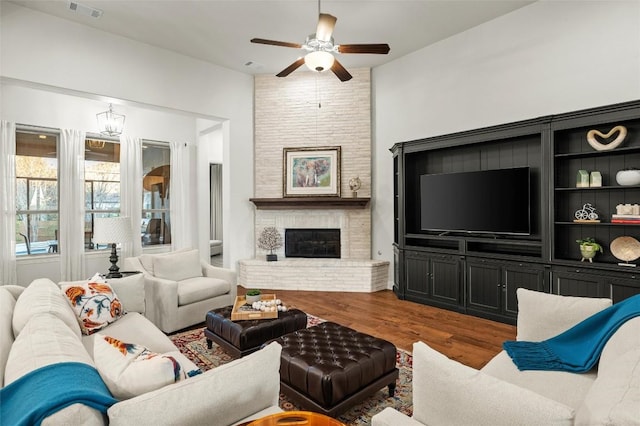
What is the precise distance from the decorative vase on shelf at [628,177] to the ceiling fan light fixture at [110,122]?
6.64 m

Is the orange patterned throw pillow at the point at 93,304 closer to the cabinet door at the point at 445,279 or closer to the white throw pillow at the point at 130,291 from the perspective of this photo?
the white throw pillow at the point at 130,291

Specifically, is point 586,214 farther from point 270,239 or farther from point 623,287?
point 270,239

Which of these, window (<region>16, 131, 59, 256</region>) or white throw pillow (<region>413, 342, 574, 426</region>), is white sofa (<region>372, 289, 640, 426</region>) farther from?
window (<region>16, 131, 59, 256</region>)

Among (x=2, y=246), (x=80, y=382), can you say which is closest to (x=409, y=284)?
(x=80, y=382)

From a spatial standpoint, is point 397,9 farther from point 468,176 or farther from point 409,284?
point 409,284

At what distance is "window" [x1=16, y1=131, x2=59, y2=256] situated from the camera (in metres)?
5.35

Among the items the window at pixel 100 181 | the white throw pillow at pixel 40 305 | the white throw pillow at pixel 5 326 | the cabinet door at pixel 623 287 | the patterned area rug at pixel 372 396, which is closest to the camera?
the white throw pillow at pixel 5 326

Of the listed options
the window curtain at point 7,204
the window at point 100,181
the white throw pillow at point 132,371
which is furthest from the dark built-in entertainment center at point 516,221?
the window curtain at point 7,204

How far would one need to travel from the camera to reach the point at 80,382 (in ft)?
3.79

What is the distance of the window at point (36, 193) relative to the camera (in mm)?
5352

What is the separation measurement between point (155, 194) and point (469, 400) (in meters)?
6.75

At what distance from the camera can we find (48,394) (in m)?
1.05

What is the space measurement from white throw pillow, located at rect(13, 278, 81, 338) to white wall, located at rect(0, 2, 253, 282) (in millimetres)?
3048

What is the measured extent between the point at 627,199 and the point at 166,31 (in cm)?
585
